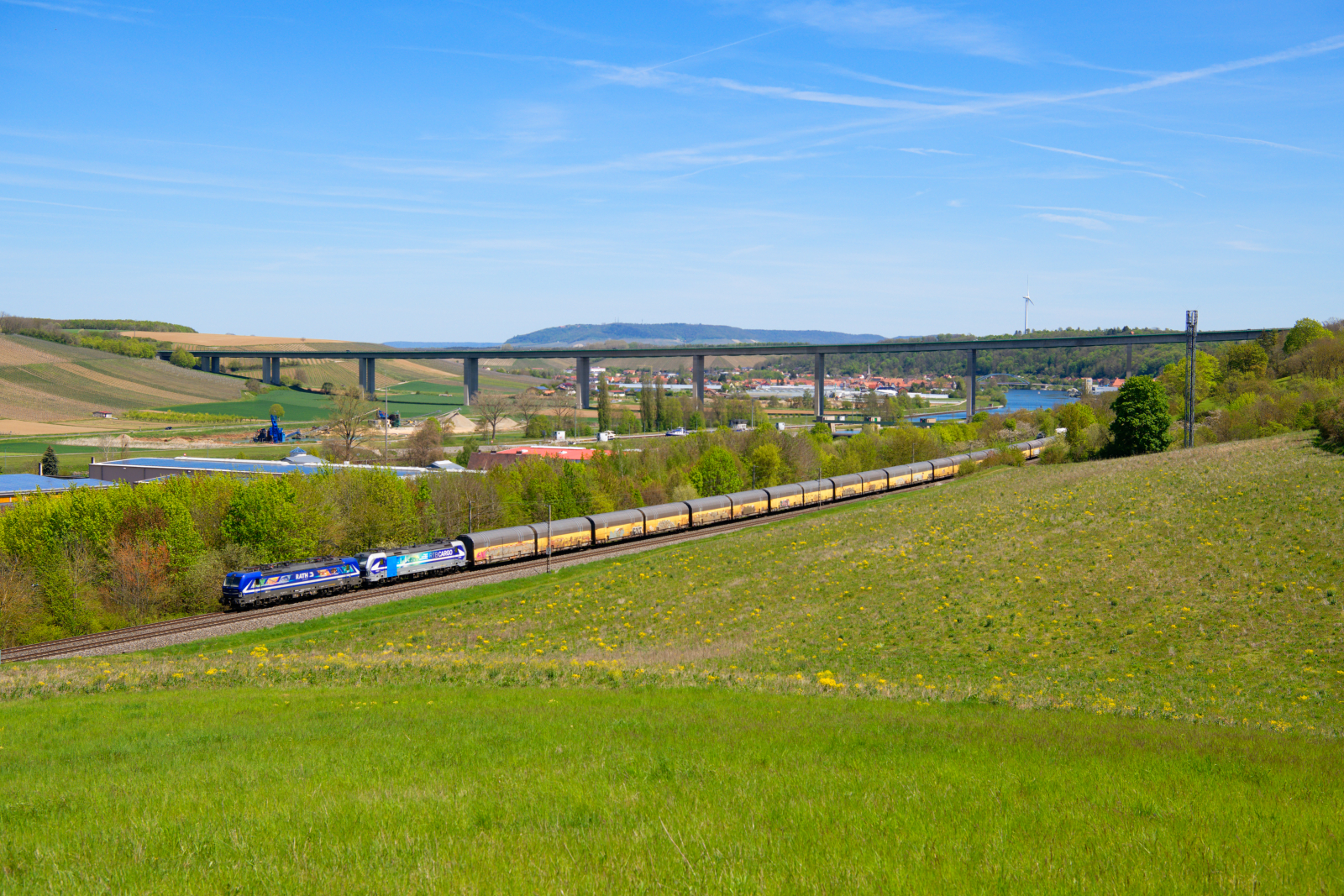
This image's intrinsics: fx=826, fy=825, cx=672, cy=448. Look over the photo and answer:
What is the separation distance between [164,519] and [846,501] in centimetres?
5871

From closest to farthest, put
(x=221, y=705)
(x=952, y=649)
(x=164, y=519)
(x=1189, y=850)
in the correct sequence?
(x=1189, y=850) < (x=221, y=705) < (x=952, y=649) < (x=164, y=519)

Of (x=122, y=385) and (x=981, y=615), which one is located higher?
(x=122, y=385)

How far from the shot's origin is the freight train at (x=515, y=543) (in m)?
48.5

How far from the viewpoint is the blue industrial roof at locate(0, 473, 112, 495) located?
253 feet

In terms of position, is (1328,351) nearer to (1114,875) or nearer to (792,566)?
(792,566)

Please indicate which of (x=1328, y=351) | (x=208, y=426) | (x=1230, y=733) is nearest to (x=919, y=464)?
(x=1328, y=351)

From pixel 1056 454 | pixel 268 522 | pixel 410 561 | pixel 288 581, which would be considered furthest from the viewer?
pixel 1056 454

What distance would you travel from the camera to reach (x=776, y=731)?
15859 mm

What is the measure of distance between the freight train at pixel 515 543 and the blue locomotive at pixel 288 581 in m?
0.05

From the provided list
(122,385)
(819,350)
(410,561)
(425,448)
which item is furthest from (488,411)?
(410,561)

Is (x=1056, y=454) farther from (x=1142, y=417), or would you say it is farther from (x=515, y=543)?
(x=515, y=543)

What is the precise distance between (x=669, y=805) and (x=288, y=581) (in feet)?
147

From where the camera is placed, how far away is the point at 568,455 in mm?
102625

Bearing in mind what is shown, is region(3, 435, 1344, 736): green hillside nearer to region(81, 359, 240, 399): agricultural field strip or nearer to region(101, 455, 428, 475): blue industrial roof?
region(101, 455, 428, 475): blue industrial roof
